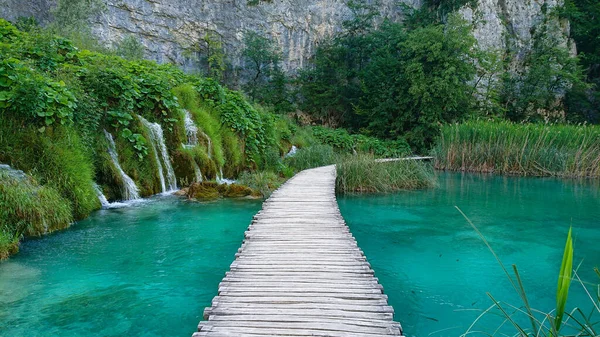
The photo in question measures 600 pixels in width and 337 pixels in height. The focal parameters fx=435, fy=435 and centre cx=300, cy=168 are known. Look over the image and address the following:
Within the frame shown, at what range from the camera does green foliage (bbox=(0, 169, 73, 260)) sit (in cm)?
518

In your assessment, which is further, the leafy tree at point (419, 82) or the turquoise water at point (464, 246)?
the leafy tree at point (419, 82)

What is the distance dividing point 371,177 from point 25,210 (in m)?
7.13

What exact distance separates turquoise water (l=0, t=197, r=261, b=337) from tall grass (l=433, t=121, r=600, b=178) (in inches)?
426

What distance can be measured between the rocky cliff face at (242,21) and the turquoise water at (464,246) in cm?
1368

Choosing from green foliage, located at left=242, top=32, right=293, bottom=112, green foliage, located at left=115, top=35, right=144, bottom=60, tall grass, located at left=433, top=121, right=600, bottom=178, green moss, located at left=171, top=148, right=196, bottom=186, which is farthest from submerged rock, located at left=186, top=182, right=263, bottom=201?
green foliage, located at left=242, top=32, right=293, bottom=112

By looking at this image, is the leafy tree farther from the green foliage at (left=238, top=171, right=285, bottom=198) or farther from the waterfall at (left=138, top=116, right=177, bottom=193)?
the waterfall at (left=138, top=116, right=177, bottom=193)

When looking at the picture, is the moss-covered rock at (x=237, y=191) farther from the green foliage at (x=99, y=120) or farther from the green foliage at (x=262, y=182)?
the green foliage at (x=99, y=120)

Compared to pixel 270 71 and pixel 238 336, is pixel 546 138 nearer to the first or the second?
pixel 270 71

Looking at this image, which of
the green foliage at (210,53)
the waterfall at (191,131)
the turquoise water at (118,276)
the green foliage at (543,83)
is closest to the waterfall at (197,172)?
the waterfall at (191,131)

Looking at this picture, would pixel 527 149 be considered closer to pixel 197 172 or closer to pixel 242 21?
pixel 197 172

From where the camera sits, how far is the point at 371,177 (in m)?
10.4

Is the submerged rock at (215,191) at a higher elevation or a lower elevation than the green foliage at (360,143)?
lower

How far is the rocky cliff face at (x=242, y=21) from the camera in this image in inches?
730

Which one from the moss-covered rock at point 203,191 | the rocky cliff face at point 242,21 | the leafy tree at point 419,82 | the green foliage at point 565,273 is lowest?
the moss-covered rock at point 203,191
